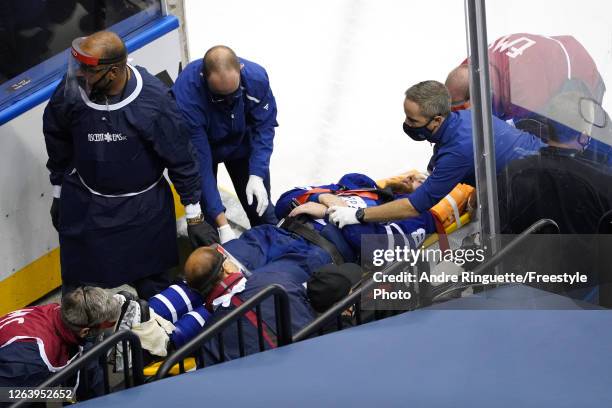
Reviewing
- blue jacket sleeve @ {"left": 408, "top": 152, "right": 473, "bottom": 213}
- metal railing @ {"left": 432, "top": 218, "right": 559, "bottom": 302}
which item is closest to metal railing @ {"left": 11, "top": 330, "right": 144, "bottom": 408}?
metal railing @ {"left": 432, "top": 218, "right": 559, "bottom": 302}

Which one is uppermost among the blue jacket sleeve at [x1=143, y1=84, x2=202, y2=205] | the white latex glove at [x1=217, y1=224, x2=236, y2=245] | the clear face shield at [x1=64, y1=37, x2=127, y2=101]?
the clear face shield at [x1=64, y1=37, x2=127, y2=101]

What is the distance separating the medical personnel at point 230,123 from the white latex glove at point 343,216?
0.56 metres

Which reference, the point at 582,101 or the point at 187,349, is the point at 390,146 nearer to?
the point at 582,101

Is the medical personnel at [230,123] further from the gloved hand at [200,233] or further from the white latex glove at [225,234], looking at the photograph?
the gloved hand at [200,233]

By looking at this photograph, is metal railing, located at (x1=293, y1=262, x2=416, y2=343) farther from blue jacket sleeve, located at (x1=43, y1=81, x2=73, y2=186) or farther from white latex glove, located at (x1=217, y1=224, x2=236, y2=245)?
blue jacket sleeve, located at (x1=43, y1=81, x2=73, y2=186)

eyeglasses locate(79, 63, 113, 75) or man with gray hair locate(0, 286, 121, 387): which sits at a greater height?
eyeglasses locate(79, 63, 113, 75)

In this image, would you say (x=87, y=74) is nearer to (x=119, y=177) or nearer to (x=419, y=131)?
(x=119, y=177)

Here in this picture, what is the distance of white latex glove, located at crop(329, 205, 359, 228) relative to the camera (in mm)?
4719

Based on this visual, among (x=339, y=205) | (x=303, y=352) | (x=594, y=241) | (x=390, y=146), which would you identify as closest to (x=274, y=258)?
(x=339, y=205)

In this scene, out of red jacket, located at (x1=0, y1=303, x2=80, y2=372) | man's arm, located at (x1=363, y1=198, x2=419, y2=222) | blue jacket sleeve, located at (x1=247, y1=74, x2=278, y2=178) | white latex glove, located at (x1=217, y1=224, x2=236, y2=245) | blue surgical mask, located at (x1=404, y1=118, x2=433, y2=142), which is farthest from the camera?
blue jacket sleeve, located at (x1=247, y1=74, x2=278, y2=178)

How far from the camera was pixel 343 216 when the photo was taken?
4.73 metres

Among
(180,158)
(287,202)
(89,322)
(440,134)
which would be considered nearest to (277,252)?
(287,202)

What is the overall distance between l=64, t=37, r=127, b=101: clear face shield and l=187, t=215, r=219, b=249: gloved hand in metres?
0.72
